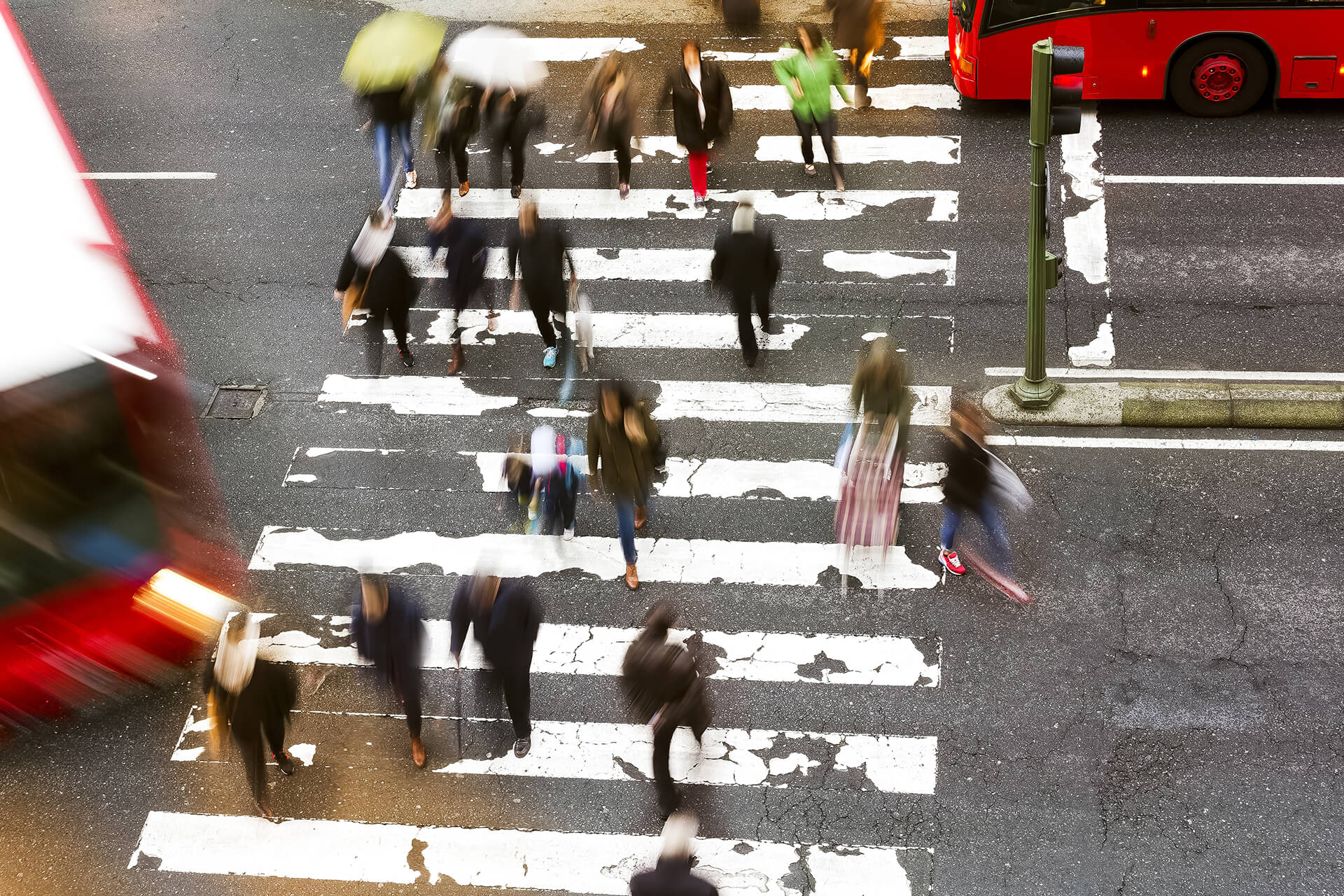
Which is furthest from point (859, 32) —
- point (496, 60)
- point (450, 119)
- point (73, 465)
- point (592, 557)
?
point (73, 465)

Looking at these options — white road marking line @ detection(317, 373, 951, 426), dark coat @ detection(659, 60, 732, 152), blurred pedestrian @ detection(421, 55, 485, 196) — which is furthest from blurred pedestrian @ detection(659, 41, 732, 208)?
white road marking line @ detection(317, 373, 951, 426)

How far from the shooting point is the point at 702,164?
14.2m

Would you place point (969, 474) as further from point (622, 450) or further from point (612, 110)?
point (612, 110)

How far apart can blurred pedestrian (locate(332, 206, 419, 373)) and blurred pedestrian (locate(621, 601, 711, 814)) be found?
15.4 feet

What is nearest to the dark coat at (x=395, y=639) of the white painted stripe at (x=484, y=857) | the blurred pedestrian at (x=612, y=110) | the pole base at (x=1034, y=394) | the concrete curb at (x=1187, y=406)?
the white painted stripe at (x=484, y=857)

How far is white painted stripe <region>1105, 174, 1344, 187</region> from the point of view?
1388 centimetres

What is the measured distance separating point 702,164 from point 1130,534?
5.99 metres

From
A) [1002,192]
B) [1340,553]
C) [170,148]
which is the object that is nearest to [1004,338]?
[1002,192]

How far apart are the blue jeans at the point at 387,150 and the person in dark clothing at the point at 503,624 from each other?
6944 millimetres

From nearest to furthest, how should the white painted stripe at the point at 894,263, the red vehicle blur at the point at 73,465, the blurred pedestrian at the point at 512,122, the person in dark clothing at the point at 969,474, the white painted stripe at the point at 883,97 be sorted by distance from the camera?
1. the red vehicle blur at the point at 73,465
2. the person in dark clothing at the point at 969,474
3. the white painted stripe at the point at 894,263
4. the blurred pedestrian at the point at 512,122
5. the white painted stripe at the point at 883,97

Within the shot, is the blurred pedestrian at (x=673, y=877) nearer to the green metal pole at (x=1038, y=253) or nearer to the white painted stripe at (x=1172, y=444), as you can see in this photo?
the white painted stripe at (x=1172, y=444)

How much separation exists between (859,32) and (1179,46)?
3390 mm

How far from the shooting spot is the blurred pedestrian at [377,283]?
12047mm

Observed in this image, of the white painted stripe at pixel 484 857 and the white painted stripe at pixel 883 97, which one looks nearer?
the white painted stripe at pixel 484 857
